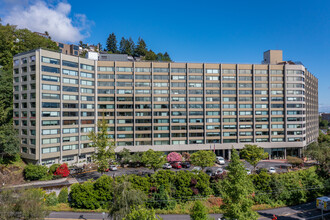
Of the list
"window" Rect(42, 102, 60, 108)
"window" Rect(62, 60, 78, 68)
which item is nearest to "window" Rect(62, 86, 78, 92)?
"window" Rect(42, 102, 60, 108)

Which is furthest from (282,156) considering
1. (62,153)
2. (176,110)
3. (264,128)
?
(62,153)

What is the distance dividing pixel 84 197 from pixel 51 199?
6148 millimetres

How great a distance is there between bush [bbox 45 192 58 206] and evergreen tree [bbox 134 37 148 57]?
10657cm

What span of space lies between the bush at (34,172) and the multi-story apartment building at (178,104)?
8590 mm

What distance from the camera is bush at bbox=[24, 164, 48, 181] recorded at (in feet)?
163

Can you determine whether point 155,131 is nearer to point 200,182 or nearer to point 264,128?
point 200,182

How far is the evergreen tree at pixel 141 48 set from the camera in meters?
133

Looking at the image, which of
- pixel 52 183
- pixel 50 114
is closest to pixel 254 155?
pixel 52 183

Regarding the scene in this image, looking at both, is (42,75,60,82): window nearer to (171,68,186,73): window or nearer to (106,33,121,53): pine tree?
(171,68,186,73): window

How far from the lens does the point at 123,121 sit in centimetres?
7206

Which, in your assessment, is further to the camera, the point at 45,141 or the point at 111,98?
the point at 111,98

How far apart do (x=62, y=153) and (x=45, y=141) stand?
19.1ft

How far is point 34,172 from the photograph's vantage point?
4991 cm

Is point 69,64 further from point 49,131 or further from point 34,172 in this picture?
point 34,172
